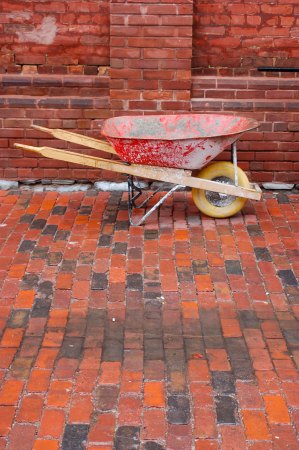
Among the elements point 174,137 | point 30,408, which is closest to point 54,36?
point 174,137

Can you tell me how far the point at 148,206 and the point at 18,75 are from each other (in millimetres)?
1823

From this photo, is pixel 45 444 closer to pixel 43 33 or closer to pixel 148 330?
pixel 148 330

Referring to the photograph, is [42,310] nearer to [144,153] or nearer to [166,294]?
[166,294]

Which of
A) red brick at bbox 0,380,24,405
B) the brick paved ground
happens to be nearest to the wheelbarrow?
the brick paved ground

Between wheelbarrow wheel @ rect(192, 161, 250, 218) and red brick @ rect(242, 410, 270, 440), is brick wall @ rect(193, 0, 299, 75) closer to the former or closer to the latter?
wheelbarrow wheel @ rect(192, 161, 250, 218)

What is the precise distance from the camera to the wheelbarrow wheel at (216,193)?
5.83 meters

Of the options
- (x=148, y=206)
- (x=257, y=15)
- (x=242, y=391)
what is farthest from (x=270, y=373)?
(x=257, y=15)

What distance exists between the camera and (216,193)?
594cm

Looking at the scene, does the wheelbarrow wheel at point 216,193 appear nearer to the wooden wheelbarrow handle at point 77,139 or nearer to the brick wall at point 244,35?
the wooden wheelbarrow handle at point 77,139

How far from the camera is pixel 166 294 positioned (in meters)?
4.61

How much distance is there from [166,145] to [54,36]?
1.88 metres

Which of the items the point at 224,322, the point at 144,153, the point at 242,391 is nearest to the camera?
the point at 242,391

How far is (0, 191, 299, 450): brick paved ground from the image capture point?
131 inches

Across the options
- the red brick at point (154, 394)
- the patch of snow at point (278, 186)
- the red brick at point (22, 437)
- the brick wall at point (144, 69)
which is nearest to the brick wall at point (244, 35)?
the brick wall at point (144, 69)
